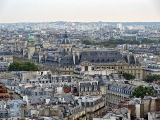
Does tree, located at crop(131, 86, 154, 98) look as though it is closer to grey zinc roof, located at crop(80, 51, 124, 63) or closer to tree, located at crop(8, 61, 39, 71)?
tree, located at crop(8, 61, 39, 71)

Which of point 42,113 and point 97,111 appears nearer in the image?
point 42,113

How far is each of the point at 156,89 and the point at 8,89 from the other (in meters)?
10.7

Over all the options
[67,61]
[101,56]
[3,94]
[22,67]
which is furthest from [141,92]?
[101,56]

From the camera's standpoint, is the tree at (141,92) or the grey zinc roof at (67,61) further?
the grey zinc roof at (67,61)

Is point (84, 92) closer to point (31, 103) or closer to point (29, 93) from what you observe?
point (29, 93)

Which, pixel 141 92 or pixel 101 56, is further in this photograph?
pixel 101 56

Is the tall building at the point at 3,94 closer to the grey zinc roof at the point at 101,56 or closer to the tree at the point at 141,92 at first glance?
the tree at the point at 141,92

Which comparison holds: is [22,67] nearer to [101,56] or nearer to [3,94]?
[101,56]

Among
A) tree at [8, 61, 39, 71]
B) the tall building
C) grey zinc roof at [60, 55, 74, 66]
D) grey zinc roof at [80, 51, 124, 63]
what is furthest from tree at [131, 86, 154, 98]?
grey zinc roof at [80, 51, 124, 63]

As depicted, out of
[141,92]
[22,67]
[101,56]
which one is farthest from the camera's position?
[101,56]

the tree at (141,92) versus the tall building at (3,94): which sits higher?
the tree at (141,92)

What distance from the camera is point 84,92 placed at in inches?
1443

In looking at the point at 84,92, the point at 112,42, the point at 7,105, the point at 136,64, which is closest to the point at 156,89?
the point at 84,92

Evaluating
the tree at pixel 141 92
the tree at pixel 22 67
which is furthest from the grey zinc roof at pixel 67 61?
the tree at pixel 141 92
